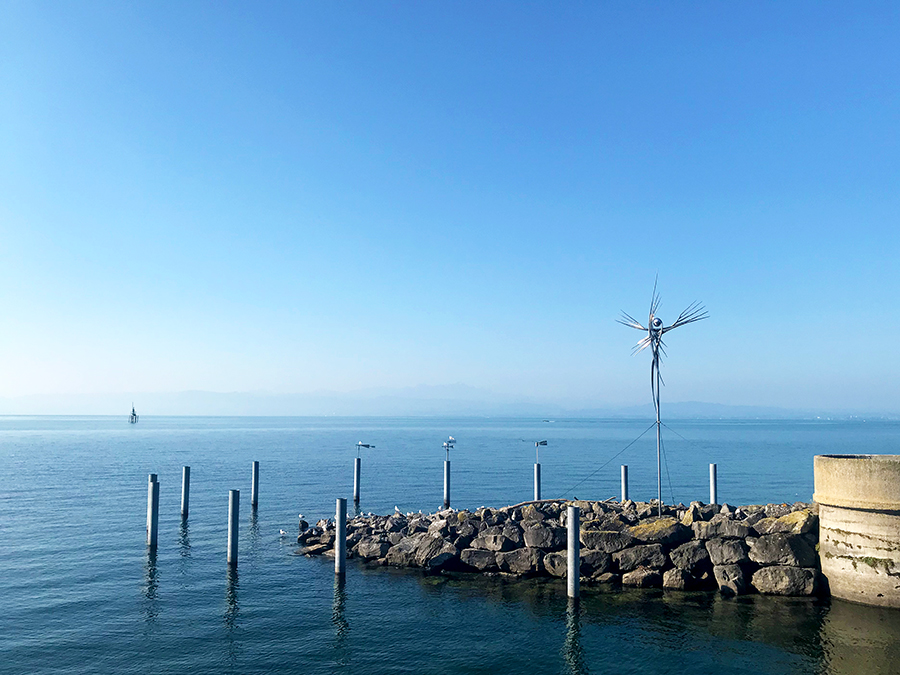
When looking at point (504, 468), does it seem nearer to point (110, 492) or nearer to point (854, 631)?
point (110, 492)

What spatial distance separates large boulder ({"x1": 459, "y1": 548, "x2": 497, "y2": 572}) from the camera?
33.3m

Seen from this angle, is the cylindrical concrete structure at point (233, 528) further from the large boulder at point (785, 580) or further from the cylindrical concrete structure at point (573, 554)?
the large boulder at point (785, 580)

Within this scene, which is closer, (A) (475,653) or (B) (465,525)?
(A) (475,653)

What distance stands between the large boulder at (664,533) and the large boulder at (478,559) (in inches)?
290

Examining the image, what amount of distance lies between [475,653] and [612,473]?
74295mm

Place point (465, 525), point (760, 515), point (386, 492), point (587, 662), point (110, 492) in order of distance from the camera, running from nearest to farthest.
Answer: point (587, 662) → point (760, 515) → point (465, 525) → point (110, 492) → point (386, 492)

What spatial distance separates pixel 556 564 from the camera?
31922mm

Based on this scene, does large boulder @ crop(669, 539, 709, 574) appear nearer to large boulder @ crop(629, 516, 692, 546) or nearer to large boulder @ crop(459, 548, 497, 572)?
large boulder @ crop(629, 516, 692, 546)

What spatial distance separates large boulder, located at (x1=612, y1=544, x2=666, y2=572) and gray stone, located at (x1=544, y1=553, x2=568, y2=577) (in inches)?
104

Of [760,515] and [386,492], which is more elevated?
[760,515]

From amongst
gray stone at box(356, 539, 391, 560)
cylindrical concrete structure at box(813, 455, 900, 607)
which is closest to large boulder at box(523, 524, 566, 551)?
gray stone at box(356, 539, 391, 560)

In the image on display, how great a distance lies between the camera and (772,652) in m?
23.0

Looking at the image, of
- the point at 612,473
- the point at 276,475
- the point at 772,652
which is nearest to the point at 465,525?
the point at 772,652

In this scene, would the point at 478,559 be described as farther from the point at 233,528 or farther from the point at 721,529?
the point at 233,528
